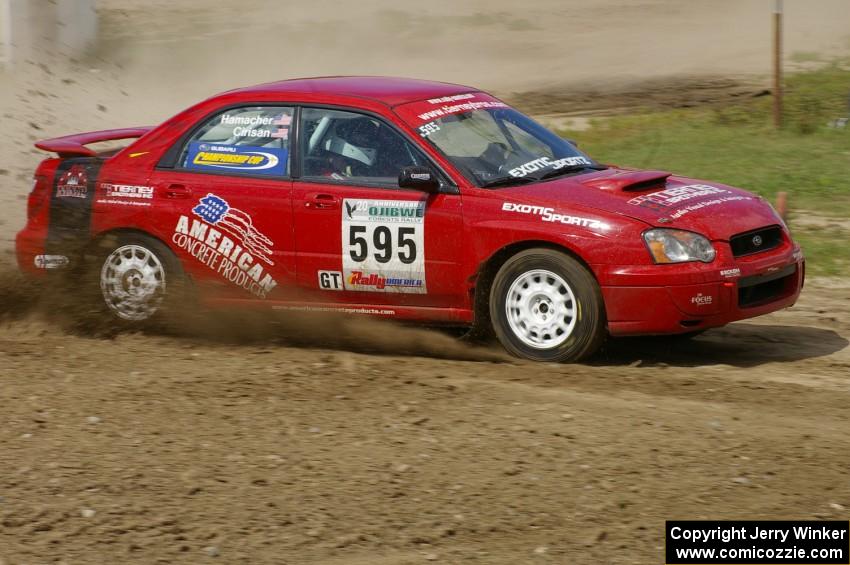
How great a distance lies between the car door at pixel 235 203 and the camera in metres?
7.73

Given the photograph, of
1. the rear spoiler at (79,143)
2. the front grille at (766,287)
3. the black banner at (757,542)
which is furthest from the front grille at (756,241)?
the rear spoiler at (79,143)

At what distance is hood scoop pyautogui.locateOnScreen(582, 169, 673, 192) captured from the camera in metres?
7.31

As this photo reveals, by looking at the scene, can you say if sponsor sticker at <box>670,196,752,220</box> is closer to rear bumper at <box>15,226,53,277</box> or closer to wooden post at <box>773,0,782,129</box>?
rear bumper at <box>15,226,53,277</box>

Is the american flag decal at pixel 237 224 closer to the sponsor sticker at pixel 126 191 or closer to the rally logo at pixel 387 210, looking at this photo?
the sponsor sticker at pixel 126 191

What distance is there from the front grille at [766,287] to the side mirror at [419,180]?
1746 mm

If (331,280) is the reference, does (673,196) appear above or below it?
above

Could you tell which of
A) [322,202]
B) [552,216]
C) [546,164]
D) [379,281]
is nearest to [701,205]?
[552,216]

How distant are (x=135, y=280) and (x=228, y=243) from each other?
73 centimetres

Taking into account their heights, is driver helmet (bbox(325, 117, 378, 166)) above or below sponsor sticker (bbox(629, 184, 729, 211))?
above

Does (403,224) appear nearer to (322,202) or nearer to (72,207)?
(322,202)

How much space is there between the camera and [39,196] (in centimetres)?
841

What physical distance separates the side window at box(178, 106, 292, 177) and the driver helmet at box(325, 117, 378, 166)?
0.98 ft

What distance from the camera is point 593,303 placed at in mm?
7055

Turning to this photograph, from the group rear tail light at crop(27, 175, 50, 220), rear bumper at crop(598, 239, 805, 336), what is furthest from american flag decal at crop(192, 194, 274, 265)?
rear bumper at crop(598, 239, 805, 336)
